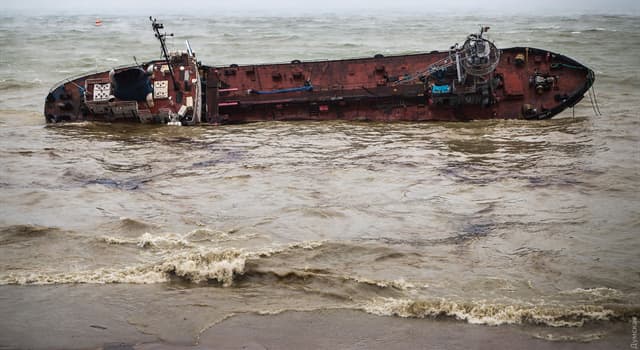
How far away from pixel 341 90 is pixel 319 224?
33.7ft

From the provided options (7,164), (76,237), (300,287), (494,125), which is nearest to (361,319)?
(300,287)

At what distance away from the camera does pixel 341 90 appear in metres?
21.9

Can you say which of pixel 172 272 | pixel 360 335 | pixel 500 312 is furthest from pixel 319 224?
pixel 500 312

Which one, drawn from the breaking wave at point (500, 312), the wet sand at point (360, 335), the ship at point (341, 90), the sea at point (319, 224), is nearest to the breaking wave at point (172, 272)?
the sea at point (319, 224)

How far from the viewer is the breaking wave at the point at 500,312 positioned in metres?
8.65

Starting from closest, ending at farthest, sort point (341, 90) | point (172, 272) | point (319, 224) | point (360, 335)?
point (360, 335)
point (172, 272)
point (319, 224)
point (341, 90)

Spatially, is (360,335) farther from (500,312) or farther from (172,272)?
(172,272)

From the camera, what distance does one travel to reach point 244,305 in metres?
9.11

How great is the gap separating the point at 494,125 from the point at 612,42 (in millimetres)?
34076

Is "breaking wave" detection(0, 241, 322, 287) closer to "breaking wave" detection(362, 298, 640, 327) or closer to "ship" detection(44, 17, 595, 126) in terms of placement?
"breaking wave" detection(362, 298, 640, 327)

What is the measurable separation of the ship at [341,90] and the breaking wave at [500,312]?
44.3 feet

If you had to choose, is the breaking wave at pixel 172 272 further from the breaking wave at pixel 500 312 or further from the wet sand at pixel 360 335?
the breaking wave at pixel 500 312

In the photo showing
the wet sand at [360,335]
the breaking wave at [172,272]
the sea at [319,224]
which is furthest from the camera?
the breaking wave at [172,272]

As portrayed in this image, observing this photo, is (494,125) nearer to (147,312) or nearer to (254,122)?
(254,122)
